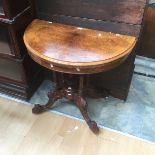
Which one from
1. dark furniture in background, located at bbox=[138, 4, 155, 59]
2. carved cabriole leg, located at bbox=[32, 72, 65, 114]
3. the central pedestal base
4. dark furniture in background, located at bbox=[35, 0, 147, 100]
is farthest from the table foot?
dark furniture in background, located at bbox=[138, 4, 155, 59]

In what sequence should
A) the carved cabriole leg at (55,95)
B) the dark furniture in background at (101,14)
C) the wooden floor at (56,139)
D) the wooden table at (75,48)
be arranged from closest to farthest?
the wooden table at (75,48)
the dark furniture in background at (101,14)
the wooden floor at (56,139)
the carved cabriole leg at (55,95)

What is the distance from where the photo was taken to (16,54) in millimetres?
1349

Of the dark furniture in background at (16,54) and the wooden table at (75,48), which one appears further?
the dark furniture in background at (16,54)

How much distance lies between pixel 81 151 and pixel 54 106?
383 mm

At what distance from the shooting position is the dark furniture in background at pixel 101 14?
45.4 inches

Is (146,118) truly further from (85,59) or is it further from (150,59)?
(85,59)

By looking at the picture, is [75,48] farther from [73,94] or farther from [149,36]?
[149,36]

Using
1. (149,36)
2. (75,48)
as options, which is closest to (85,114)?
(75,48)

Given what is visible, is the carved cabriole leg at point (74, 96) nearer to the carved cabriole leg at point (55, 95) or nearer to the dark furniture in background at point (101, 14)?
the carved cabriole leg at point (55, 95)

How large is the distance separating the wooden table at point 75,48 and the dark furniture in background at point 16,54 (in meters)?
0.08

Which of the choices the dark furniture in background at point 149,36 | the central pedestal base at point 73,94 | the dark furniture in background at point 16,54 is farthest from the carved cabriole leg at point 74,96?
the dark furniture in background at point 149,36

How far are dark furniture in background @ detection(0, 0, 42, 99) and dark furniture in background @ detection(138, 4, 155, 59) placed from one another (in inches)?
32.8

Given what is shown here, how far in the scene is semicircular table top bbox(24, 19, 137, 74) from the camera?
3.43 feet

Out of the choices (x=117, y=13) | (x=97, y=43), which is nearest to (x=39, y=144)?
(x=97, y=43)
